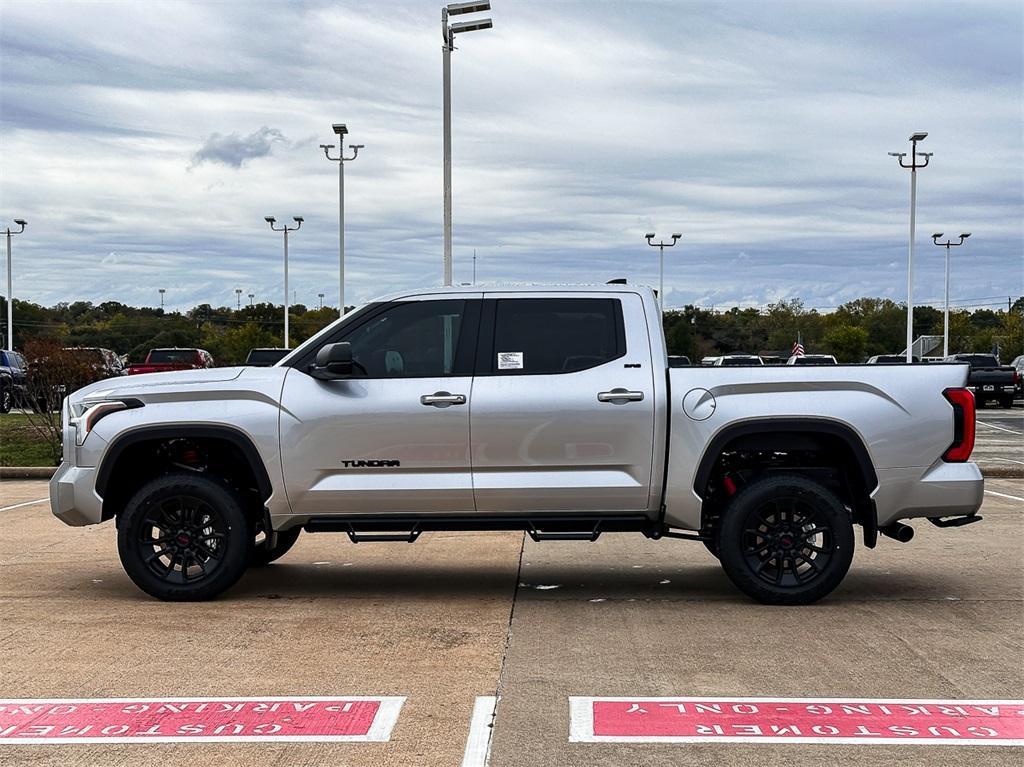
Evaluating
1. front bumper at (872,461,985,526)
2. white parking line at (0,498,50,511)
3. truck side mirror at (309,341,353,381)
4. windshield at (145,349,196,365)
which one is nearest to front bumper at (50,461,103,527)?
truck side mirror at (309,341,353,381)

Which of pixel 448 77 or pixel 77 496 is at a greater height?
pixel 448 77

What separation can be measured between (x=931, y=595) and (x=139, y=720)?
5380mm

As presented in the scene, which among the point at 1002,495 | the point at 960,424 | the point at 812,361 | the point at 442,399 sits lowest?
the point at 1002,495

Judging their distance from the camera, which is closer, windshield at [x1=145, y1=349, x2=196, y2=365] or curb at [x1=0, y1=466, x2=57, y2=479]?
curb at [x1=0, y1=466, x2=57, y2=479]

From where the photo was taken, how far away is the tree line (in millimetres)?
83250

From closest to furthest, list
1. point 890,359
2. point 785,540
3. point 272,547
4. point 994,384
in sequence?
point 785,540 → point 272,547 → point 890,359 → point 994,384

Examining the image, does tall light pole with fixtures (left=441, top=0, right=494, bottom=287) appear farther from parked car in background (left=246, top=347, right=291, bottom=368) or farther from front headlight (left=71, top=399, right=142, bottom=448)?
front headlight (left=71, top=399, right=142, bottom=448)

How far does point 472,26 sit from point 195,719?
17.9 m

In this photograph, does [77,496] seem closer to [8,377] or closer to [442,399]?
[442,399]

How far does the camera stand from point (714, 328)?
97.1m

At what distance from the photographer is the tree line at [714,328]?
273ft

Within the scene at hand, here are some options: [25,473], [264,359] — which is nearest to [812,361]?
[264,359]

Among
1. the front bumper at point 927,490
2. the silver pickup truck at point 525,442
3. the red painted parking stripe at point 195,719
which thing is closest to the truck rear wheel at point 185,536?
the silver pickup truck at point 525,442

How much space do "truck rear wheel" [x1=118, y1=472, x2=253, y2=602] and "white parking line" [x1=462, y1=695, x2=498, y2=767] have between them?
9.16 feet
